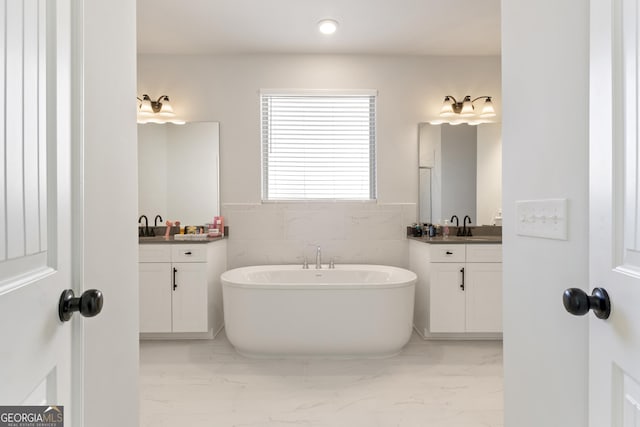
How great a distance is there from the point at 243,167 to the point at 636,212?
3213mm

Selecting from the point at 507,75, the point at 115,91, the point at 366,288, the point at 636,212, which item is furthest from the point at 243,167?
the point at 636,212

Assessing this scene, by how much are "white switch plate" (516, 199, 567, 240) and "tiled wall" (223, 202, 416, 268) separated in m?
2.38

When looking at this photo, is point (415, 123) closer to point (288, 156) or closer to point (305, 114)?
point (305, 114)

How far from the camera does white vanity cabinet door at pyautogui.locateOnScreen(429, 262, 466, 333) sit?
9.65 ft

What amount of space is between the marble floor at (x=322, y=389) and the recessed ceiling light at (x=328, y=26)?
278 centimetres

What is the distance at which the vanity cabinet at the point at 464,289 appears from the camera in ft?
9.65

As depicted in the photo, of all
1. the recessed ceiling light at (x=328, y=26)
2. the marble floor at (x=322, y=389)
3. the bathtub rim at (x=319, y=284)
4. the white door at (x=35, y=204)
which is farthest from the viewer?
the recessed ceiling light at (x=328, y=26)

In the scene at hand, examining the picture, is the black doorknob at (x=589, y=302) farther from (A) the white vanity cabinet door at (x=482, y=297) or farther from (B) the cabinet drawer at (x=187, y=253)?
(B) the cabinet drawer at (x=187, y=253)

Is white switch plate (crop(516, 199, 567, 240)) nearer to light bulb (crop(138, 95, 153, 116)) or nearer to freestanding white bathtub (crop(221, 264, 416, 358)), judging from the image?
freestanding white bathtub (crop(221, 264, 416, 358))

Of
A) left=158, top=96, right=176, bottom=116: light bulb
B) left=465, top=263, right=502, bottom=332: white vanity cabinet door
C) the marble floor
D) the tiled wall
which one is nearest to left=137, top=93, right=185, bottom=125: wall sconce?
left=158, top=96, right=176, bottom=116: light bulb

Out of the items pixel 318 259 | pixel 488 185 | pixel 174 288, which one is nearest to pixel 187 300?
pixel 174 288

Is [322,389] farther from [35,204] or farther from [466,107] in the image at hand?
[466,107]

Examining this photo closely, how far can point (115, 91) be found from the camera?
105 centimetres

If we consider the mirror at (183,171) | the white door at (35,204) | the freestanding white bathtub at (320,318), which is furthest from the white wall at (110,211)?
the mirror at (183,171)
